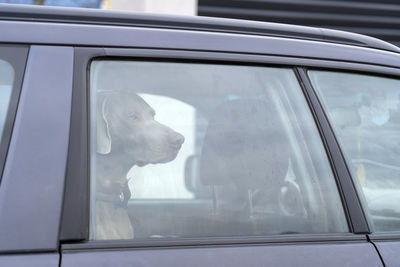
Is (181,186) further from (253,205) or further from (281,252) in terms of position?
(281,252)

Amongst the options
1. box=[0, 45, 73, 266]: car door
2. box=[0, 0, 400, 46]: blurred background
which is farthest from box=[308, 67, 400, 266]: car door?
box=[0, 0, 400, 46]: blurred background

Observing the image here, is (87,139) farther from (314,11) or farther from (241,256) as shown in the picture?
(314,11)

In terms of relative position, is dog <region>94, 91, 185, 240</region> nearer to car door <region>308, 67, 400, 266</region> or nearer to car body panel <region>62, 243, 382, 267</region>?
car body panel <region>62, 243, 382, 267</region>

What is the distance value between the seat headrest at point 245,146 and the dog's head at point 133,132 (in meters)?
0.11

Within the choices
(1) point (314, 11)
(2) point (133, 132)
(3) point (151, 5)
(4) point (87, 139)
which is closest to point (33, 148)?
(4) point (87, 139)

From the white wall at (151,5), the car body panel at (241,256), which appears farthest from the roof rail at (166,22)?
the white wall at (151,5)

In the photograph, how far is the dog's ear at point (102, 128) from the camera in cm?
141

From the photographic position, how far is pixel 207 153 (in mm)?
1529

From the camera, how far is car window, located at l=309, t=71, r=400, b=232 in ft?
5.20

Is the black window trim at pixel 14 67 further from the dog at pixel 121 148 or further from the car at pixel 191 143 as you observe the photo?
the dog at pixel 121 148

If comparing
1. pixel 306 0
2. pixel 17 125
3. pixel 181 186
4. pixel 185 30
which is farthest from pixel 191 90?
pixel 306 0

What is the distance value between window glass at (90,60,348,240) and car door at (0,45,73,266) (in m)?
0.10

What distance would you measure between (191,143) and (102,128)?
11.7 inches

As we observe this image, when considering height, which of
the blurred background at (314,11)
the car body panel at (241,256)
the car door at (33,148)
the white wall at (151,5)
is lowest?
the car body panel at (241,256)
